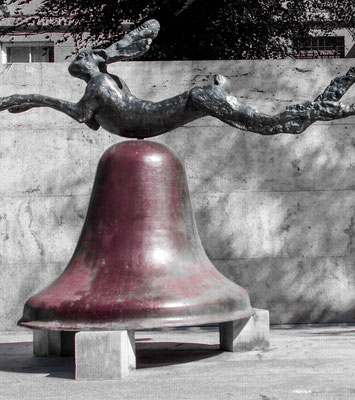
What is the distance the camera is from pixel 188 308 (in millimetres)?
4152

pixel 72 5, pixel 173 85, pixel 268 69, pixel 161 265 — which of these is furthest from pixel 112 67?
pixel 72 5

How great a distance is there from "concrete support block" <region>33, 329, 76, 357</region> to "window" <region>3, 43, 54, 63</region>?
39.5 feet

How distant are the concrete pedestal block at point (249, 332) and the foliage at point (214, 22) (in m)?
6.57

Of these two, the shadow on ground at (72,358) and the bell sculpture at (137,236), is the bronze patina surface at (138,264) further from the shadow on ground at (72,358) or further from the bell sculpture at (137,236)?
the shadow on ground at (72,358)

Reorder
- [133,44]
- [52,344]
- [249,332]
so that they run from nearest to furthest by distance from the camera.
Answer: [133,44]
[249,332]
[52,344]

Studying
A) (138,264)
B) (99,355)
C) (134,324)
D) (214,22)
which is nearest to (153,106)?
(138,264)

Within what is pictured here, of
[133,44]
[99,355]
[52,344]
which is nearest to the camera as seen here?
[99,355]

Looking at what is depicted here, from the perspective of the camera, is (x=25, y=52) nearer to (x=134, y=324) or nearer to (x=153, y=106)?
(x=153, y=106)

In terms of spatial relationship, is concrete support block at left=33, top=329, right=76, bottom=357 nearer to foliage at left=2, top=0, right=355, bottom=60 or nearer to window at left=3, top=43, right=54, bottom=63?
foliage at left=2, top=0, right=355, bottom=60

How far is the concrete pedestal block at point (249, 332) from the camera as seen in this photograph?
4840mm

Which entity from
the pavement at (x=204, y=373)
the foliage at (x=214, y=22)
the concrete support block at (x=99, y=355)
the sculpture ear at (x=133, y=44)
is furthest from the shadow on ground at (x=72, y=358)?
the foliage at (x=214, y=22)

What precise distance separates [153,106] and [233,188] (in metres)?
2.57

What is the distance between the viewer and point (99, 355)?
402cm

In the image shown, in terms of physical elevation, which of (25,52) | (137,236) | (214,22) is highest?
(25,52)
